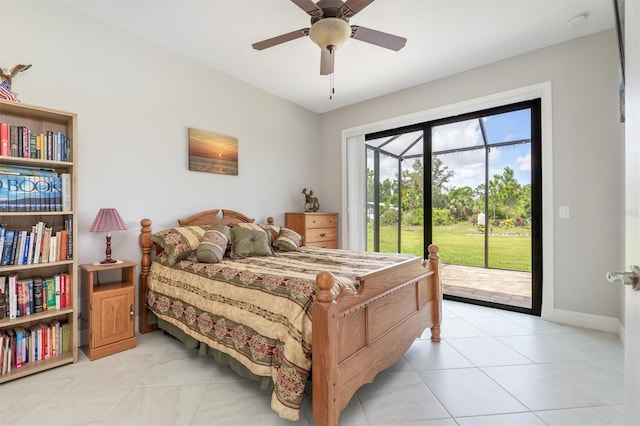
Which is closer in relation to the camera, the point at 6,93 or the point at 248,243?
the point at 6,93

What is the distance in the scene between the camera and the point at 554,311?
2.92m

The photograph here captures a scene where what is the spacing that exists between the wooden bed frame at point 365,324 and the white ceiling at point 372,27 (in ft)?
5.87

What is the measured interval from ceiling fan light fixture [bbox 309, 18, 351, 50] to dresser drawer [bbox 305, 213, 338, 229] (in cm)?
230

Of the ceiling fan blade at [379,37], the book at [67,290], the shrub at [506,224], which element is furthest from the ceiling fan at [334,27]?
the shrub at [506,224]

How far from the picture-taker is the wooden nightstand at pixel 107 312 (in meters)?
2.22

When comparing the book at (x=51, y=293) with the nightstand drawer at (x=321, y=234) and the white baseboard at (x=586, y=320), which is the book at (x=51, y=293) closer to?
the nightstand drawer at (x=321, y=234)

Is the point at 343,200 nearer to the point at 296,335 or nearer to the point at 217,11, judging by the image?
the point at 217,11

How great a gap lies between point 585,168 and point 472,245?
59.2 inches

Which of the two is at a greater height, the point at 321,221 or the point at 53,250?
the point at 321,221

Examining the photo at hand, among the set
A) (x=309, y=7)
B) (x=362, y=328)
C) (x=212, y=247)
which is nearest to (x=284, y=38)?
(x=309, y=7)

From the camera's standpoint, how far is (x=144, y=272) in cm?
274

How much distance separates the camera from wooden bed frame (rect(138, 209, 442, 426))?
1381 millimetres

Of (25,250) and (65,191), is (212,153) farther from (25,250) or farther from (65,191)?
(25,250)

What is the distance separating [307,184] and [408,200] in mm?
1556
